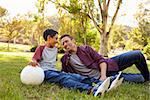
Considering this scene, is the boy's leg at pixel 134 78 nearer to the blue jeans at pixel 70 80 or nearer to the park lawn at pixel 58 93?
the park lawn at pixel 58 93

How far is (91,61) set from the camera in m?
5.56

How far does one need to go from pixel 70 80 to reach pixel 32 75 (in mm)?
580

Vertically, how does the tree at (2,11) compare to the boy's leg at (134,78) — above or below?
above

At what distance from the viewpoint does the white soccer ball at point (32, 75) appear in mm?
5148

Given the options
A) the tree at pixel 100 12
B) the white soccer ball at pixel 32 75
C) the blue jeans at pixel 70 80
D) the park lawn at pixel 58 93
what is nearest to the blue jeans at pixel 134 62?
the park lawn at pixel 58 93

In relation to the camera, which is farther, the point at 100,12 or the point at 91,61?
the point at 100,12

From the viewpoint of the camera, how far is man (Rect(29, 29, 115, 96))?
4595mm

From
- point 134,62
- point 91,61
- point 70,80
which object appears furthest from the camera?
point 134,62

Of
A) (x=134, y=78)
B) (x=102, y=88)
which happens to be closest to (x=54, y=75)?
(x=102, y=88)

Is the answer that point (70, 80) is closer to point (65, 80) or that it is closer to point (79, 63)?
point (65, 80)

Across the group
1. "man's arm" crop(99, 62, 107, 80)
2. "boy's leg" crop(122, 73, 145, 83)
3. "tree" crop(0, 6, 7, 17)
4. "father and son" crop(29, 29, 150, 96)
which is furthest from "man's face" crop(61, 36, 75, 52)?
"tree" crop(0, 6, 7, 17)

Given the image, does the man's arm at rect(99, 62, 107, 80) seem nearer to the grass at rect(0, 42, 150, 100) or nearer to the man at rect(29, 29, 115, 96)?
the man at rect(29, 29, 115, 96)

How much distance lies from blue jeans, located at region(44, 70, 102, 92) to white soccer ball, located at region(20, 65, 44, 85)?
24 cm

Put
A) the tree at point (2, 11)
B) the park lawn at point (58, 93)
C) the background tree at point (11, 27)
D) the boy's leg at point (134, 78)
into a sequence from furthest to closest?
1. the background tree at point (11, 27)
2. the tree at point (2, 11)
3. the boy's leg at point (134, 78)
4. the park lawn at point (58, 93)
